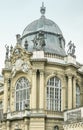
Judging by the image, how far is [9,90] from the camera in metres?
47.4

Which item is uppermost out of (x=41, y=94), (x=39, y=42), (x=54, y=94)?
(x=39, y=42)

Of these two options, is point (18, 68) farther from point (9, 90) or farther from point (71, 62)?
point (71, 62)

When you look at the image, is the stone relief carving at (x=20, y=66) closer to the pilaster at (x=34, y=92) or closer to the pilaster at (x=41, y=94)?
the pilaster at (x=34, y=92)

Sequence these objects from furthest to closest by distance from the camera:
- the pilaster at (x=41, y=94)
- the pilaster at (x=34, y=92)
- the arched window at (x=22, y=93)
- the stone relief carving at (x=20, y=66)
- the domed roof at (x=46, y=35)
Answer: the domed roof at (x=46, y=35)
the stone relief carving at (x=20, y=66)
the arched window at (x=22, y=93)
the pilaster at (x=34, y=92)
the pilaster at (x=41, y=94)

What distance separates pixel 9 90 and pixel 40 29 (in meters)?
7.96

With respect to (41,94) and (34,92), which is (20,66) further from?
(41,94)

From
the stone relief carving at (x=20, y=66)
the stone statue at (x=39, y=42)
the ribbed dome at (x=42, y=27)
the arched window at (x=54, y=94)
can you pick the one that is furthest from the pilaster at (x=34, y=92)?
the ribbed dome at (x=42, y=27)

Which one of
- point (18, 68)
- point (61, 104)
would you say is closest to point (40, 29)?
point (18, 68)

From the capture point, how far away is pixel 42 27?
49.1 meters

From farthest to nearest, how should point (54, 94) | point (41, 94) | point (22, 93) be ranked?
point (22, 93), point (54, 94), point (41, 94)

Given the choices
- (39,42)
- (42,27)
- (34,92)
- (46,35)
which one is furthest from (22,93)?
(42,27)

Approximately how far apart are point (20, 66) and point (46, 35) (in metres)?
5.30

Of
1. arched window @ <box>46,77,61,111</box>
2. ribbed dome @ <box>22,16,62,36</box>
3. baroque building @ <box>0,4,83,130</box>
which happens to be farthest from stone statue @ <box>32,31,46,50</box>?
arched window @ <box>46,77,61,111</box>

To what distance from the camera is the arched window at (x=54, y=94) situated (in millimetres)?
45062
